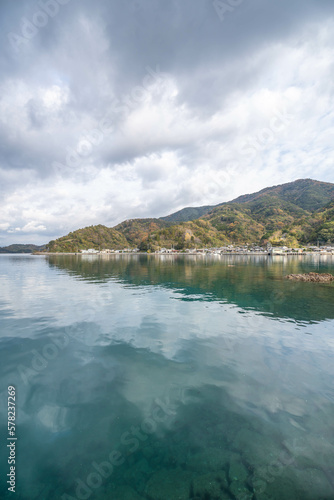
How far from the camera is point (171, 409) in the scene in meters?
8.29

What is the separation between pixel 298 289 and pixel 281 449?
31.0 m

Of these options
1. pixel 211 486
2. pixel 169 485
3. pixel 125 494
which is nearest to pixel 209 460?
pixel 211 486

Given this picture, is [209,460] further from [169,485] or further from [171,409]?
[171,409]

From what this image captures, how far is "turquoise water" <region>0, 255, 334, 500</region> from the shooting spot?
18.4ft

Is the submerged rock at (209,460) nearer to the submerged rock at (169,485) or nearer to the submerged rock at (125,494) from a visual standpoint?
the submerged rock at (169,485)

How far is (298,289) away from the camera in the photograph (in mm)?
32781

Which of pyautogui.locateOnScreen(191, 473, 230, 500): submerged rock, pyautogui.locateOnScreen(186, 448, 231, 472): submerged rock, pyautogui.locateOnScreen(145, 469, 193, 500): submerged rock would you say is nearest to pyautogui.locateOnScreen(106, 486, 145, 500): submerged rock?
pyautogui.locateOnScreen(145, 469, 193, 500): submerged rock

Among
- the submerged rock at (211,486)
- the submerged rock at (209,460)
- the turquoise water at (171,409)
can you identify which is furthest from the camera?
the submerged rock at (209,460)

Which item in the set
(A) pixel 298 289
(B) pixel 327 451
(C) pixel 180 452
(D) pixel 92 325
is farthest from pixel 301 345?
(A) pixel 298 289

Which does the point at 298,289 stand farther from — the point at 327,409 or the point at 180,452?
the point at 180,452

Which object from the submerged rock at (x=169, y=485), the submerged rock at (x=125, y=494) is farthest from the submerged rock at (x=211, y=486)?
the submerged rock at (x=125, y=494)

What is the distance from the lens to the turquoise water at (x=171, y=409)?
220 inches

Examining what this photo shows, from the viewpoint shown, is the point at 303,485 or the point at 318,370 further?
the point at 318,370

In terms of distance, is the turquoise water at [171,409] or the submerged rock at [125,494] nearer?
the submerged rock at [125,494]
